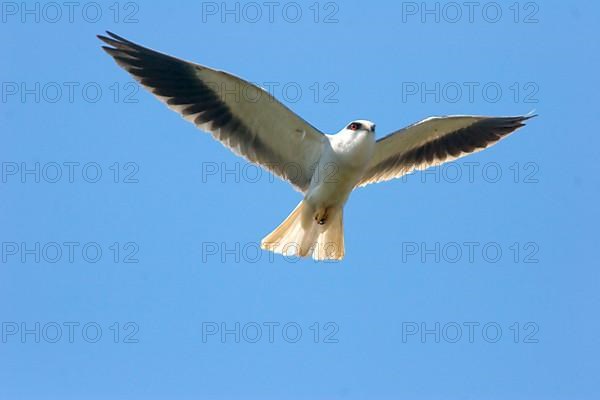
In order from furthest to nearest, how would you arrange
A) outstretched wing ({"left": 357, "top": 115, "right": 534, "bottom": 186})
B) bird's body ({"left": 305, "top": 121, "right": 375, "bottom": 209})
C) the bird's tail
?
outstretched wing ({"left": 357, "top": 115, "right": 534, "bottom": 186}) < the bird's tail < bird's body ({"left": 305, "top": 121, "right": 375, "bottom": 209})

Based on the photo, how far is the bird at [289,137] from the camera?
10523 mm

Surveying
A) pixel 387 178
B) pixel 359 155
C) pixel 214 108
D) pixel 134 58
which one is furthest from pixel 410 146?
pixel 134 58

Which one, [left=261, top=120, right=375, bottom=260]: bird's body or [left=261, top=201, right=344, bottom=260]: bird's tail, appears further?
[left=261, top=201, right=344, bottom=260]: bird's tail

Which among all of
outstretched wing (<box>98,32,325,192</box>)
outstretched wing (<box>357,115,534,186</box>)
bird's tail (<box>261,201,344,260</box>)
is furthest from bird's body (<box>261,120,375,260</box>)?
outstretched wing (<box>357,115,534,186</box>)

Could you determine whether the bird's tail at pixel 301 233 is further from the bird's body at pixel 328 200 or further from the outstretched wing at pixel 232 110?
the outstretched wing at pixel 232 110

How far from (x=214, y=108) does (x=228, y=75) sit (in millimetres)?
514

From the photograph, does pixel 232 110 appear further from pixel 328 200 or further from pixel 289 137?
pixel 328 200

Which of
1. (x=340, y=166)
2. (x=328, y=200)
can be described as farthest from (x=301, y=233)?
(x=340, y=166)

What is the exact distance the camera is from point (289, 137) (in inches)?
430

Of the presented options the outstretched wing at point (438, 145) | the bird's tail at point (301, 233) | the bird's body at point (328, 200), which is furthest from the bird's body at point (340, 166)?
the outstretched wing at point (438, 145)

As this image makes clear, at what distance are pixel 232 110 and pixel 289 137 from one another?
61cm

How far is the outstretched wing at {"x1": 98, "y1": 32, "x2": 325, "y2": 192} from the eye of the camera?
10.5 meters

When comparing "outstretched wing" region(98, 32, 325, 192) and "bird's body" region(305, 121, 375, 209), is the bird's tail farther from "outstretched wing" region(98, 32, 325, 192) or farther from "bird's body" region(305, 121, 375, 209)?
"outstretched wing" region(98, 32, 325, 192)

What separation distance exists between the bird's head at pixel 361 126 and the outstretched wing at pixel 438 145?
2.39ft
